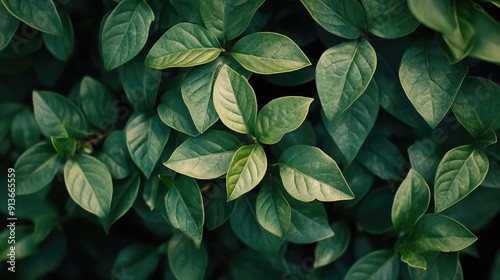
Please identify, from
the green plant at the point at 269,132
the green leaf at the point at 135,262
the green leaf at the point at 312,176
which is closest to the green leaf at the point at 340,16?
the green plant at the point at 269,132

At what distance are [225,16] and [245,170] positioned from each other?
322mm

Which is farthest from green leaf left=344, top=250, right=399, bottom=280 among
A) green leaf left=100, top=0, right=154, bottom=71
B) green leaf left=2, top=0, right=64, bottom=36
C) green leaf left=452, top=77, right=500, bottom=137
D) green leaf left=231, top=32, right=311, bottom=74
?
green leaf left=2, top=0, right=64, bottom=36

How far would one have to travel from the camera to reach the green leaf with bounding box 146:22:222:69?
3.97 feet

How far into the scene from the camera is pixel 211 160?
4.02ft

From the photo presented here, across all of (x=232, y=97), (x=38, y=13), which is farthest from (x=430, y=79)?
(x=38, y=13)

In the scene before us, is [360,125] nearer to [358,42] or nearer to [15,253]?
[358,42]

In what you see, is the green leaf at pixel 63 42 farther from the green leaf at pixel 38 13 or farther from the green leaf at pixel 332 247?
the green leaf at pixel 332 247

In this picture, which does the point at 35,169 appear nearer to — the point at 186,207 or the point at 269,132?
the point at 186,207

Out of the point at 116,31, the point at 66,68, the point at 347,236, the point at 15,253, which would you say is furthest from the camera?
the point at 66,68

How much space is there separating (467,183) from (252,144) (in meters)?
0.44

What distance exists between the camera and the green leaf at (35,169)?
4.65 feet

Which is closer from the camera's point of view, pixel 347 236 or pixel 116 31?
pixel 116 31

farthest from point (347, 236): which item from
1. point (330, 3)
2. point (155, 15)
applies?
point (155, 15)

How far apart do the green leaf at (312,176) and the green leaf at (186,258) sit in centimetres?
40
